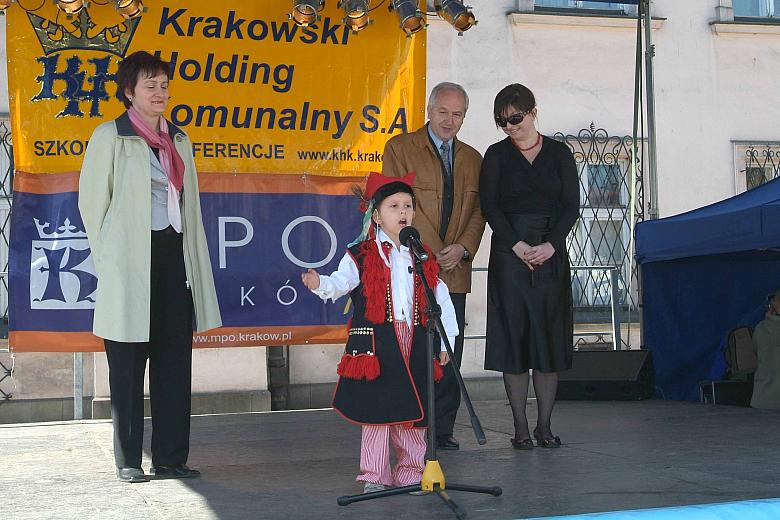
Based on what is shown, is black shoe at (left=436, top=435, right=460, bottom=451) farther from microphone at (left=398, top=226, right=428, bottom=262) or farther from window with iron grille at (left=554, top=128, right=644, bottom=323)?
window with iron grille at (left=554, top=128, right=644, bottom=323)

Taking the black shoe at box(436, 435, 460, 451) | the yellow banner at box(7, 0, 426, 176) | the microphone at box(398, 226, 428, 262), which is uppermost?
the yellow banner at box(7, 0, 426, 176)

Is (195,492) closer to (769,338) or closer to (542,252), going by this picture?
(542,252)

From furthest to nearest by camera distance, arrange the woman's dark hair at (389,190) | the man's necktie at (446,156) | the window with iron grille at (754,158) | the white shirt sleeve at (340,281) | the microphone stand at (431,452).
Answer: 1. the window with iron grille at (754,158)
2. the man's necktie at (446,156)
3. the woman's dark hair at (389,190)
4. the white shirt sleeve at (340,281)
5. the microphone stand at (431,452)

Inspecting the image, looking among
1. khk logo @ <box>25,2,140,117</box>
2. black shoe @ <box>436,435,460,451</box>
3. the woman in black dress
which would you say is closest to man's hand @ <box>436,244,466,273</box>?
the woman in black dress

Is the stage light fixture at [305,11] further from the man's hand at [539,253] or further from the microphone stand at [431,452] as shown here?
the microphone stand at [431,452]

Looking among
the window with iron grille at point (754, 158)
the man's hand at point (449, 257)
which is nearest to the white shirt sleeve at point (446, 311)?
the man's hand at point (449, 257)

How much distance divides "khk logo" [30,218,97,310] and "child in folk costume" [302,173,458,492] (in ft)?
9.38

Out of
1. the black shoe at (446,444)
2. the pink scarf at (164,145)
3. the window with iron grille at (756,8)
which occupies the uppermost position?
the window with iron grille at (756,8)

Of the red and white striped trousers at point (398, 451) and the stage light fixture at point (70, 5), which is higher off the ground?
the stage light fixture at point (70, 5)

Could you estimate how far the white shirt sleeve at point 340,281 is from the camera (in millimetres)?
4066

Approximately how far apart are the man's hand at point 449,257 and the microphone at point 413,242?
1.44 m

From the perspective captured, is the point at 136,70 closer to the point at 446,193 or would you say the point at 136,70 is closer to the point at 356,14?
the point at 446,193

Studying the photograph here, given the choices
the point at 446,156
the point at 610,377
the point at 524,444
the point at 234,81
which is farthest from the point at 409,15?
the point at 610,377

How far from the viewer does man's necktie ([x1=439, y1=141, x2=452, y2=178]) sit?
5.53m
